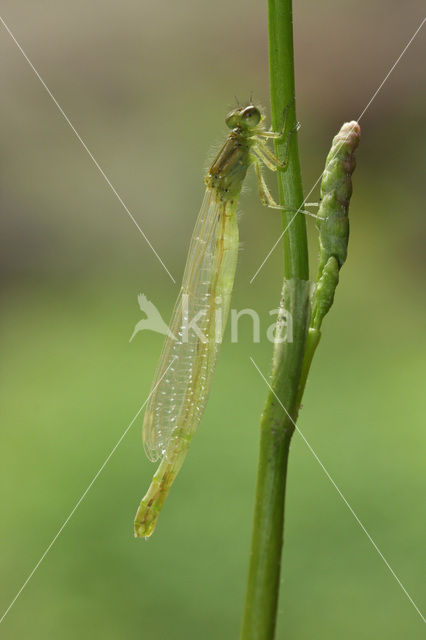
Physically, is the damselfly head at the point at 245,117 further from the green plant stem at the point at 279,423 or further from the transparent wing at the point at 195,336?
the green plant stem at the point at 279,423

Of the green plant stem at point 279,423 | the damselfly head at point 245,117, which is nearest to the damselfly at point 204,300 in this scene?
the damselfly head at point 245,117

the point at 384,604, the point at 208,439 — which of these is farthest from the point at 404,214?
the point at 384,604

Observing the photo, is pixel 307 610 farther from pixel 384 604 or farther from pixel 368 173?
pixel 368 173

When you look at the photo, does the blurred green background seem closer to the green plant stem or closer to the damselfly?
the damselfly

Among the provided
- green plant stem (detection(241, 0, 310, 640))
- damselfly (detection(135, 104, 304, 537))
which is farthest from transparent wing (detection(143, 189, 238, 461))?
green plant stem (detection(241, 0, 310, 640))

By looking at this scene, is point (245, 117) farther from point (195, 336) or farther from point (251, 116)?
point (195, 336)
